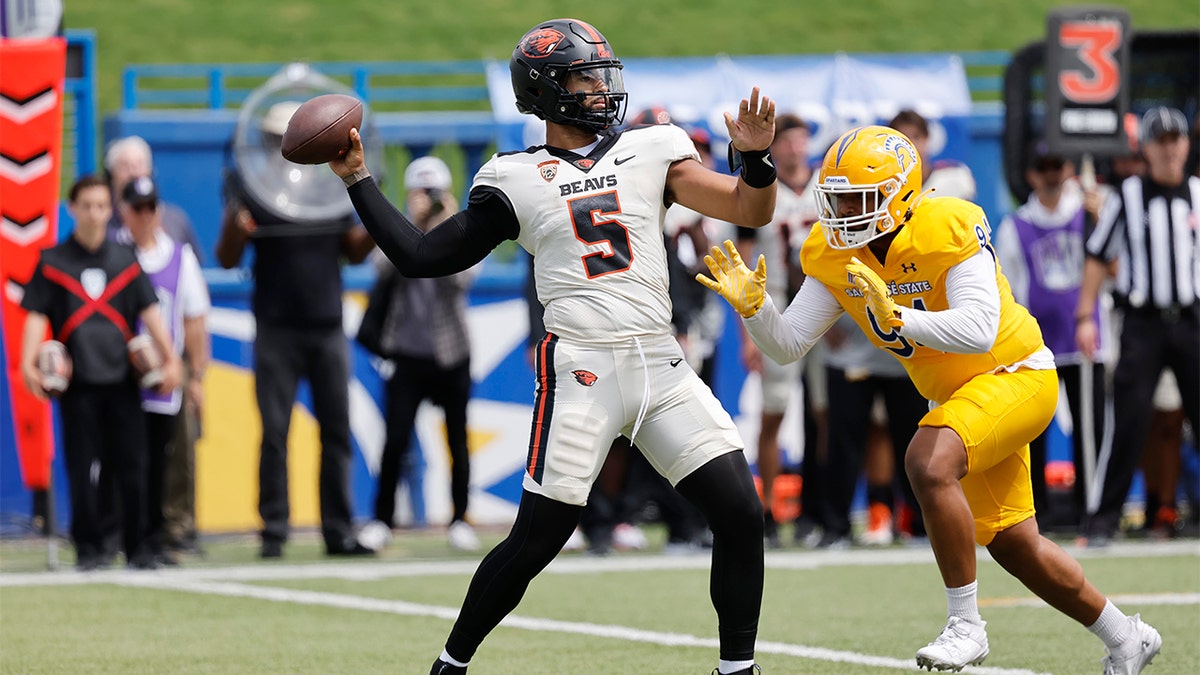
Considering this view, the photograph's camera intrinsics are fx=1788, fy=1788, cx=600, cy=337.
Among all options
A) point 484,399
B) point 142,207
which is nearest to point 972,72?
point 484,399

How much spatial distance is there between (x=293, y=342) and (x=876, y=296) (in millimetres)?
5548

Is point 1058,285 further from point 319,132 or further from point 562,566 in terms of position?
point 319,132

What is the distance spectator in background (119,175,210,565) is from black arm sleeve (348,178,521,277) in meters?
4.67

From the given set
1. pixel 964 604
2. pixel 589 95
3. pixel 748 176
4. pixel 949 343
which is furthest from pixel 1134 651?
pixel 589 95

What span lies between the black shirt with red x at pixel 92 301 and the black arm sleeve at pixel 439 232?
4362 millimetres

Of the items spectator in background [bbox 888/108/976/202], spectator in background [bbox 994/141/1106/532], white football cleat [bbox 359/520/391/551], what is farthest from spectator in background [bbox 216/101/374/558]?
spectator in background [bbox 994/141/1106/532]

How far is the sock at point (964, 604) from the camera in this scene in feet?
16.6

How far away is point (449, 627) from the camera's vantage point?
6.83 m

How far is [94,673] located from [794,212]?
5.20 metres

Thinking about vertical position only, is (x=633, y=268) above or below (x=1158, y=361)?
above

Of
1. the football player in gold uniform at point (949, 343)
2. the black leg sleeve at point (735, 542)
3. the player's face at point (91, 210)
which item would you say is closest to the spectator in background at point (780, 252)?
the player's face at point (91, 210)

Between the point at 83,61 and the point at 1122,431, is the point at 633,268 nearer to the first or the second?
the point at 1122,431

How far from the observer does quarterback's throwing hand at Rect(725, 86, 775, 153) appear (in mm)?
4645

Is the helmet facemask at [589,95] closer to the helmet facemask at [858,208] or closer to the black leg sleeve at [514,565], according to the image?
the helmet facemask at [858,208]
